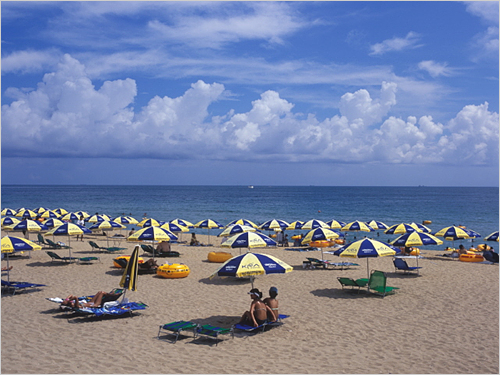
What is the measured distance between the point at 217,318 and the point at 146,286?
4.65m

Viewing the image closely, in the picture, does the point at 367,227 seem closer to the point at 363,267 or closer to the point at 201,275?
the point at 363,267

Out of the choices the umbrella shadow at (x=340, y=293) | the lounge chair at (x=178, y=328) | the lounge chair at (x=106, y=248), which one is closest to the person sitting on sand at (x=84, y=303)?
the lounge chair at (x=178, y=328)

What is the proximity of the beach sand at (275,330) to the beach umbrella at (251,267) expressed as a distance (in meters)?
1.19

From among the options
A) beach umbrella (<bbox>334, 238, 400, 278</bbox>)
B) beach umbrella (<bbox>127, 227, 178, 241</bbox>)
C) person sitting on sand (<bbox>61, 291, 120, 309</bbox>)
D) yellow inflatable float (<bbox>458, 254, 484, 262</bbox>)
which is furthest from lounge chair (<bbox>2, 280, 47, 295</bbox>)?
yellow inflatable float (<bbox>458, 254, 484, 262</bbox>)

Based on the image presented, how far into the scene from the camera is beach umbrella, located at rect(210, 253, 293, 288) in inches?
413

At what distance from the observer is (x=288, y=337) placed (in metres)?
9.23

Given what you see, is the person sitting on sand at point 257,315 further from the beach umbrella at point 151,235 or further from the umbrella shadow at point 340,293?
the beach umbrella at point 151,235

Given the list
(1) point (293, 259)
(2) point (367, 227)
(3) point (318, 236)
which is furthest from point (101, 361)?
(2) point (367, 227)

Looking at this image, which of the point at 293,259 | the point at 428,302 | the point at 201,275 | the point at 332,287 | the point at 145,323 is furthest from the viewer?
the point at 293,259

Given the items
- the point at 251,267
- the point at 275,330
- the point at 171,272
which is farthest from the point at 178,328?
the point at 171,272

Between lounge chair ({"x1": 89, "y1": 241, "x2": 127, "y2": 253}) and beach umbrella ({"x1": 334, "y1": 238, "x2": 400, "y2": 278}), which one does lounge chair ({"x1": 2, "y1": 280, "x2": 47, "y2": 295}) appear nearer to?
lounge chair ({"x1": 89, "y1": 241, "x2": 127, "y2": 253})

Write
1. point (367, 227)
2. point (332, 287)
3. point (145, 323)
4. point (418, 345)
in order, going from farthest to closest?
1. point (367, 227)
2. point (332, 287)
3. point (145, 323)
4. point (418, 345)

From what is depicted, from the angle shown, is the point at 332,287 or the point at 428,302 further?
the point at 332,287

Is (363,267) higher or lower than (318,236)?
lower
